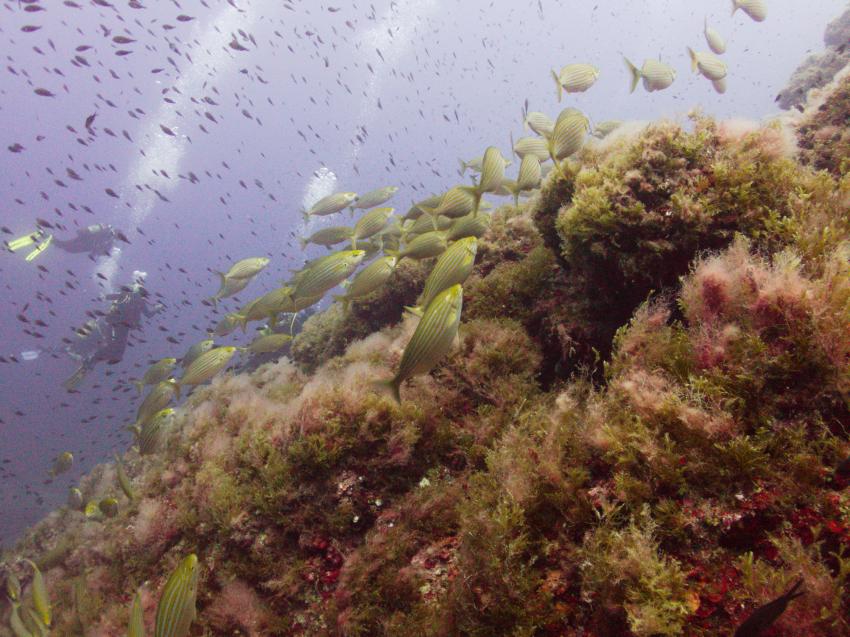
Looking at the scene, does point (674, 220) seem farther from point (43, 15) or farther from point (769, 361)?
point (43, 15)

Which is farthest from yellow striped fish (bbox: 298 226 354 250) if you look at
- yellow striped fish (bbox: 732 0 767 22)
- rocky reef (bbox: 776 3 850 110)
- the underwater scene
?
rocky reef (bbox: 776 3 850 110)

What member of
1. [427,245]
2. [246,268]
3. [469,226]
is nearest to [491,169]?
[469,226]

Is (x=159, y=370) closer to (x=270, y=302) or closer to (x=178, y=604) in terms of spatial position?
(x=270, y=302)

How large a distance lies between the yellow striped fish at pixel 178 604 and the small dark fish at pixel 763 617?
8.47 feet

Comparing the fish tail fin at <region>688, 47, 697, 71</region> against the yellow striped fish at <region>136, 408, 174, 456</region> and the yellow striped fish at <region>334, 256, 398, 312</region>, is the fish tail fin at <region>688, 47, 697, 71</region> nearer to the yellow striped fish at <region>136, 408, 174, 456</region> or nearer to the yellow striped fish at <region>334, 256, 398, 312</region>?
the yellow striped fish at <region>334, 256, 398, 312</region>

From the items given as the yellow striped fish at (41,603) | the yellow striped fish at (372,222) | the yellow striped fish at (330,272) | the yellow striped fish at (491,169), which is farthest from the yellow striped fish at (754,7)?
the yellow striped fish at (41,603)

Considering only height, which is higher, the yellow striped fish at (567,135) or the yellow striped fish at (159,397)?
the yellow striped fish at (567,135)

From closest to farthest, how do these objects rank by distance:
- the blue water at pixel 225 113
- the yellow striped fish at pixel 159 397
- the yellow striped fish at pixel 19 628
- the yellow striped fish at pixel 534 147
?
the yellow striped fish at pixel 19 628, the yellow striped fish at pixel 159 397, the yellow striped fish at pixel 534 147, the blue water at pixel 225 113

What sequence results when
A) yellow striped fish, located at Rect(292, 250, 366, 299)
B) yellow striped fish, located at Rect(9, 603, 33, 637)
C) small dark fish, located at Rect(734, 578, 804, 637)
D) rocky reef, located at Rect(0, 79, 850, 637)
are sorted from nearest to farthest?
small dark fish, located at Rect(734, 578, 804, 637)
rocky reef, located at Rect(0, 79, 850, 637)
yellow striped fish, located at Rect(9, 603, 33, 637)
yellow striped fish, located at Rect(292, 250, 366, 299)

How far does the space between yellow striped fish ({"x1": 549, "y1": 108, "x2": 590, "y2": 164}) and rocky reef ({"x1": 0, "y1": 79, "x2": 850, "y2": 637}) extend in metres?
0.18

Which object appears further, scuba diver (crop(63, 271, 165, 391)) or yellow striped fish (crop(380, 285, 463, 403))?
scuba diver (crop(63, 271, 165, 391))

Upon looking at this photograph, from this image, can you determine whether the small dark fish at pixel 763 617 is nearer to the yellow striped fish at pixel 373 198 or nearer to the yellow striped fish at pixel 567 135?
the yellow striped fish at pixel 567 135

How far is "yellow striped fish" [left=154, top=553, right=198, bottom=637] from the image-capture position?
229cm

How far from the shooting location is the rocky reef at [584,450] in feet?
6.02
